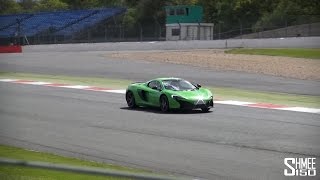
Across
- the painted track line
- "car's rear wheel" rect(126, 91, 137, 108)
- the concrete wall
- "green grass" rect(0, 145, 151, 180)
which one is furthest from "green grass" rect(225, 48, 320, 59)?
"green grass" rect(0, 145, 151, 180)

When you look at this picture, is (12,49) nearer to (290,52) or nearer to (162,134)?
(290,52)

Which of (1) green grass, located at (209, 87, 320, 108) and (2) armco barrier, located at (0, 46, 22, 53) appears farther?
(2) armco barrier, located at (0, 46, 22, 53)

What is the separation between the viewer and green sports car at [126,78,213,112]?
1575cm

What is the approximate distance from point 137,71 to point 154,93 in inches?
655

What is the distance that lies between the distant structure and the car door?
3914cm

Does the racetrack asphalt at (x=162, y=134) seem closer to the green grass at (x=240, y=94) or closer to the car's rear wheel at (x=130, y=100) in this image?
the car's rear wheel at (x=130, y=100)

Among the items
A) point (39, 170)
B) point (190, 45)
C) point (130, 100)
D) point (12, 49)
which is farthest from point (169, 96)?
point (12, 49)

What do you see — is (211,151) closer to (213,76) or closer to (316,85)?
(316,85)

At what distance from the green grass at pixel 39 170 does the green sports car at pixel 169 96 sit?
6.62 metres

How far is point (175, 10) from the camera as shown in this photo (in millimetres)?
59156

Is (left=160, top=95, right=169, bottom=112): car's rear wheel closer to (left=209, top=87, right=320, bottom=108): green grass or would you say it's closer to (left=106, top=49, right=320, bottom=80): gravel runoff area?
(left=209, top=87, right=320, bottom=108): green grass

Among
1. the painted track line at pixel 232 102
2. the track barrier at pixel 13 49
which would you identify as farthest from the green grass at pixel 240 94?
the track barrier at pixel 13 49

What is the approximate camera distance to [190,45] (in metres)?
47.5

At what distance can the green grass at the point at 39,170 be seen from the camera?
23.7 feet
